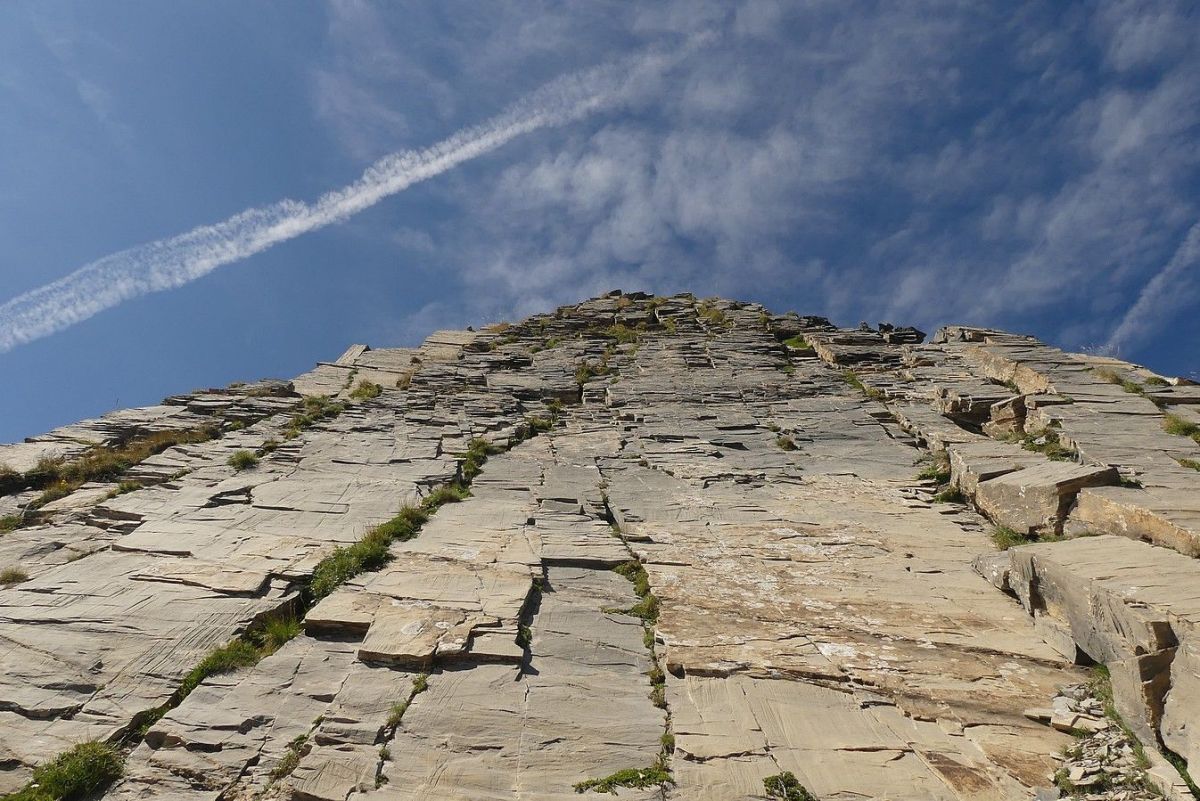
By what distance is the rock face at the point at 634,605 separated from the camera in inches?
214

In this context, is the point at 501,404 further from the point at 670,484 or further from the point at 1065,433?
the point at 1065,433

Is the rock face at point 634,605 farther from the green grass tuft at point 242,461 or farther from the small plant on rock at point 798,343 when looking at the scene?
the small plant on rock at point 798,343

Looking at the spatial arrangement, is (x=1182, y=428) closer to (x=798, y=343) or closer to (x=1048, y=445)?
(x=1048, y=445)

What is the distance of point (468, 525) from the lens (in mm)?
11031

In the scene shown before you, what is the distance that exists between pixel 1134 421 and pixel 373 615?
13569 millimetres

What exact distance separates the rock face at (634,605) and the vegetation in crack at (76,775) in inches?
5.5

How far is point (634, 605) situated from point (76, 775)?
18.6 feet

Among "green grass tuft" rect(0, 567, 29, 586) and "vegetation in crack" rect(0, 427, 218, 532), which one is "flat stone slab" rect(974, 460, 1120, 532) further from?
"vegetation in crack" rect(0, 427, 218, 532)

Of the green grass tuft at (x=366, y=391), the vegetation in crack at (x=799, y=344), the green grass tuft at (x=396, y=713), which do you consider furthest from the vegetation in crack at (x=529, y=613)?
the vegetation in crack at (x=799, y=344)

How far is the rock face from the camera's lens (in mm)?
5438

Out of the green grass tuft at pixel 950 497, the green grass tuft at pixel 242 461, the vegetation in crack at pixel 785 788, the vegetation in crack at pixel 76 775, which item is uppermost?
the green grass tuft at pixel 242 461

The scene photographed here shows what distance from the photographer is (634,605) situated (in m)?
8.47


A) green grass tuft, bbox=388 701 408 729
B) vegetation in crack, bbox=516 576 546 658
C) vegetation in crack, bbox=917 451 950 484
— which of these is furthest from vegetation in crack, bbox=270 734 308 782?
vegetation in crack, bbox=917 451 950 484

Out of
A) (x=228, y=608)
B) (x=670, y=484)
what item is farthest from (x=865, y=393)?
(x=228, y=608)
